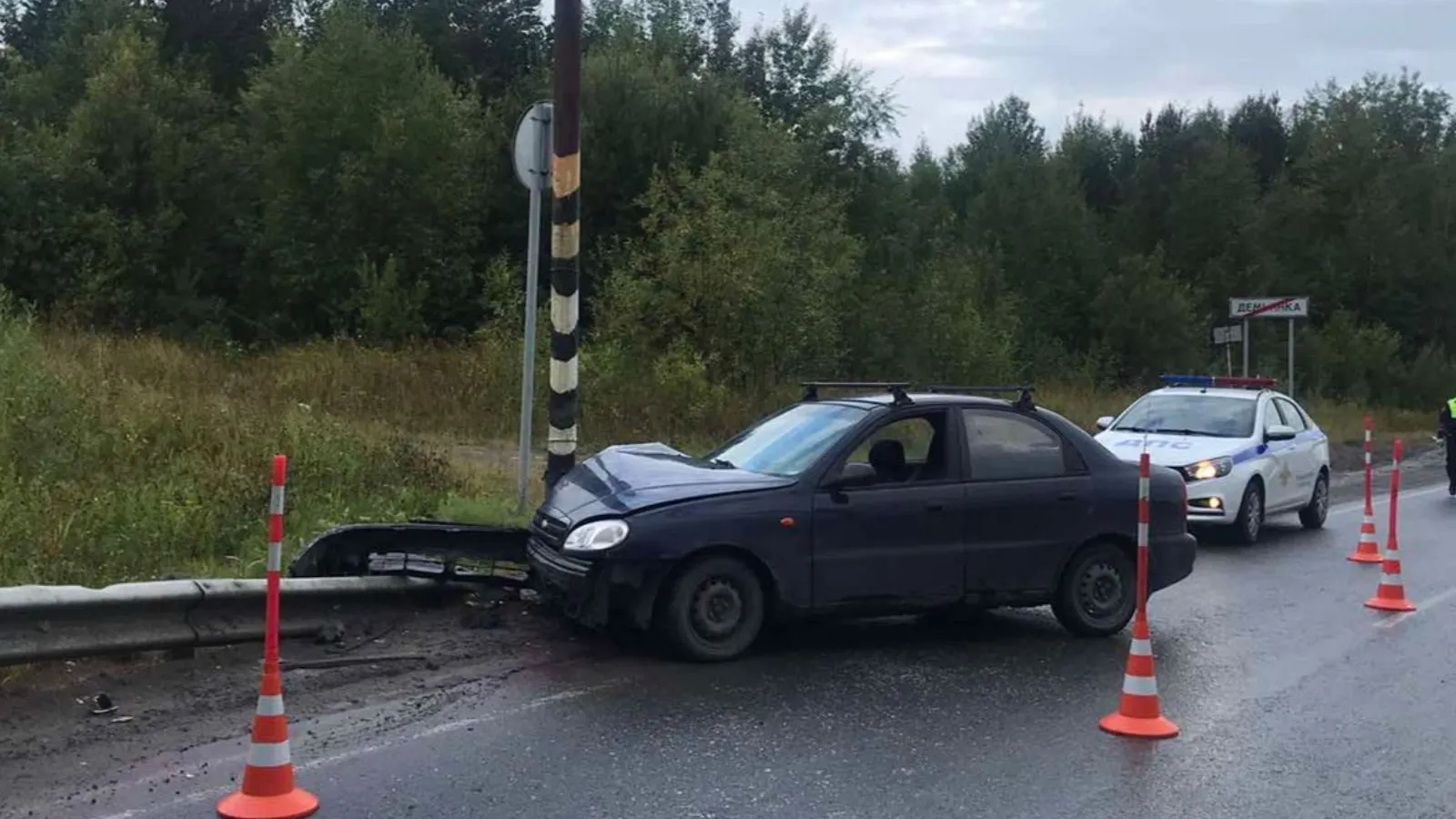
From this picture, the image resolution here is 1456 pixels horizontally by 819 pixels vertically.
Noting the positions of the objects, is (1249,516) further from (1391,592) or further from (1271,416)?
(1391,592)

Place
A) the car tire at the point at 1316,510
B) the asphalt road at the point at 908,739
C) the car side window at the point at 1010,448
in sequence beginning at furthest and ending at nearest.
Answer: the car tire at the point at 1316,510 < the car side window at the point at 1010,448 < the asphalt road at the point at 908,739

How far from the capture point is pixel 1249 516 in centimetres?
1473

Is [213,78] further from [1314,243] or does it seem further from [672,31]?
[1314,243]

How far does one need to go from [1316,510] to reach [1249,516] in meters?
2.14

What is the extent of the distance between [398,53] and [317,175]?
12.7 feet

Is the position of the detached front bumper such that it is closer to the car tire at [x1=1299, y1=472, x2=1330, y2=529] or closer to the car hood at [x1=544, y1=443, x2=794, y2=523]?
the car hood at [x1=544, y1=443, x2=794, y2=523]

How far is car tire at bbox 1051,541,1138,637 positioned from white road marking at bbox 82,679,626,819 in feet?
10.9

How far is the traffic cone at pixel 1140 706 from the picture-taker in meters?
7.26

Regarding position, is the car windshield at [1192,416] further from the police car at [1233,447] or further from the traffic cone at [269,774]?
the traffic cone at [269,774]

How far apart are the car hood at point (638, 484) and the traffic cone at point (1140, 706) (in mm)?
2331

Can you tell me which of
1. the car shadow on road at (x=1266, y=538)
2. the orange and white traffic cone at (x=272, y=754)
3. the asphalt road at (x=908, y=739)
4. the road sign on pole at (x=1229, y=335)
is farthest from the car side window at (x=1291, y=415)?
the orange and white traffic cone at (x=272, y=754)

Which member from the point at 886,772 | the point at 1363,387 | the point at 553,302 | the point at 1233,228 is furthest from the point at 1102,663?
the point at 1233,228

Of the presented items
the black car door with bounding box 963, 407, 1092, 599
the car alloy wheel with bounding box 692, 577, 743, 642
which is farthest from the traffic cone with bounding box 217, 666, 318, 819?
the black car door with bounding box 963, 407, 1092, 599

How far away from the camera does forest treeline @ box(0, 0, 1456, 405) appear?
81.2 ft
